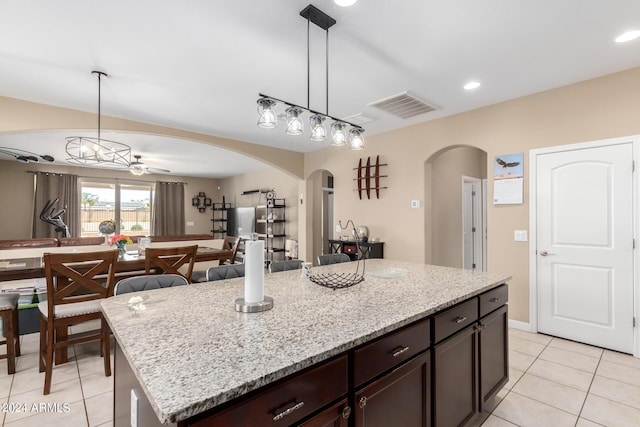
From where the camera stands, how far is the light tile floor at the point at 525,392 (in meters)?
1.96

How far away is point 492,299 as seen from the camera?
197 centimetres

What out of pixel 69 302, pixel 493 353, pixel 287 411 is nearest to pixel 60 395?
pixel 69 302

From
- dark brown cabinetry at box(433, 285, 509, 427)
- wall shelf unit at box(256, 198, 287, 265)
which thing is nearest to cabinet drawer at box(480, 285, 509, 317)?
dark brown cabinetry at box(433, 285, 509, 427)

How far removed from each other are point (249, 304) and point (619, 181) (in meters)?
3.49

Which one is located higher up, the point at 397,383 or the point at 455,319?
the point at 455,319

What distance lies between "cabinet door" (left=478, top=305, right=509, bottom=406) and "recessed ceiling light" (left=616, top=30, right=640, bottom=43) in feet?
7.28

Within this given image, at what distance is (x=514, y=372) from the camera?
253cm

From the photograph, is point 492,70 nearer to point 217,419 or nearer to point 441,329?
point 441,329

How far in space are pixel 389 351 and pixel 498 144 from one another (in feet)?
10.7

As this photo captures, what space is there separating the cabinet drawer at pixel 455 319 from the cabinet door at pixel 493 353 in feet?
0.52

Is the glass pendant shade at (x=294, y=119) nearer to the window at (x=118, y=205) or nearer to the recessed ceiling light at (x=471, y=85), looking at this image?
the recessed ceiling light at (x=471, y=85)

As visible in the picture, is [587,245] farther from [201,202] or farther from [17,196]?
[17,196]

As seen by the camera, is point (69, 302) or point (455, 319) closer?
point (455, 319)

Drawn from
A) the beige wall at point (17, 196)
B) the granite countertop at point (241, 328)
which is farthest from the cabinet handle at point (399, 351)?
the beige wall at point (17, 196)
